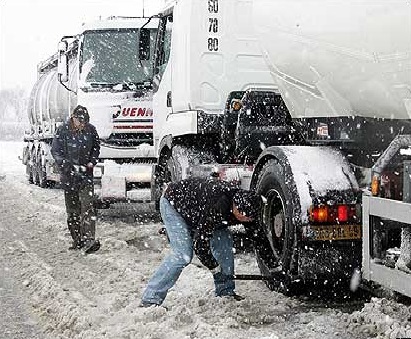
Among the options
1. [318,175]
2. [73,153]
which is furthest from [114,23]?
[318,175]

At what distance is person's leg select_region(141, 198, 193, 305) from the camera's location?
19.0ft

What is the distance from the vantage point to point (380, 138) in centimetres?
564

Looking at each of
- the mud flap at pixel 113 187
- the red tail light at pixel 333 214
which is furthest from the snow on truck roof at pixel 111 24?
the red tail light at pixel 333 214

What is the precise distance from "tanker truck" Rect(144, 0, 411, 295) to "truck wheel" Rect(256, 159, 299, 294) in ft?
0.04

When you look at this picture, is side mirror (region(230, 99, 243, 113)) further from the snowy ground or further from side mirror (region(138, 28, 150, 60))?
side mirror (region(138, 28, 150, 60))

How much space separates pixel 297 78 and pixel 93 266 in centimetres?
341

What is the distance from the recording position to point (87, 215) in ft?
29.9

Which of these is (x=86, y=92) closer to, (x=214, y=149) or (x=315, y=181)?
(x=214, y=149)

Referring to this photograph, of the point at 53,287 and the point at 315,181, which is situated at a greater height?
the point at 315,181

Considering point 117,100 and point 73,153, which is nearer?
point 73,153

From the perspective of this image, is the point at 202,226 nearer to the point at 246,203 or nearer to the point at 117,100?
the point at 246,203

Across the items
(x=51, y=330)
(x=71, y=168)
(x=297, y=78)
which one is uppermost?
(x=297, y=78)

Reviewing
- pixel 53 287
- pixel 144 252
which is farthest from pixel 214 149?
pixel 53 287

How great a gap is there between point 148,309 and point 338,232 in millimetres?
1605
